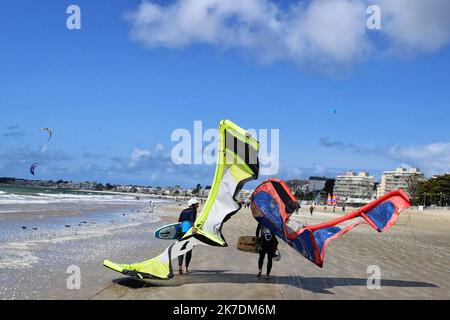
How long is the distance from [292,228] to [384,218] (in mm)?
1787

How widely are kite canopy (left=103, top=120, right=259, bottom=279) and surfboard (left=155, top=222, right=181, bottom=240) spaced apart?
128 cm

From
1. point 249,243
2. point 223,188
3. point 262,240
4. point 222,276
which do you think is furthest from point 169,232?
point 223,188

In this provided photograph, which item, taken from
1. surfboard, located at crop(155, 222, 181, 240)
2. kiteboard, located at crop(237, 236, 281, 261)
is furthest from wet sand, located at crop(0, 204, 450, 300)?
surfboard, located at crop(155, 222, 181, 240)

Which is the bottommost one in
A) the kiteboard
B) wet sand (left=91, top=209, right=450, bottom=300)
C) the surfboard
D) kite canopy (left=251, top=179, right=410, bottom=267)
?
wet sand (left=91, top=209, right=450, bottom=300)

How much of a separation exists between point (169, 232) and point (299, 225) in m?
2.78

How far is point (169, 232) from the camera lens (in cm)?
1037

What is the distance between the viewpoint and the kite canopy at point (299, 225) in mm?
9055

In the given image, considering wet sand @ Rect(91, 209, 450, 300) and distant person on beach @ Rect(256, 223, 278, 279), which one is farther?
distant person on beach @ Rect(256, 223, 278, 279)

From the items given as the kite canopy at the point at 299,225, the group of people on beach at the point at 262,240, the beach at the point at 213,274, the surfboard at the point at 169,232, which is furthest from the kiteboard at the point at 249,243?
the surfboard at the point at 169,232

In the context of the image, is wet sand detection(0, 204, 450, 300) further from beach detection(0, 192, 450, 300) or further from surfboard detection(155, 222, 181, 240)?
surfboard detection(155, 222, 181, 240)

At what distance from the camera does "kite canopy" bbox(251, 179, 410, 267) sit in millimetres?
9055

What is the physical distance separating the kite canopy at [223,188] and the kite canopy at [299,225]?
0.45m
